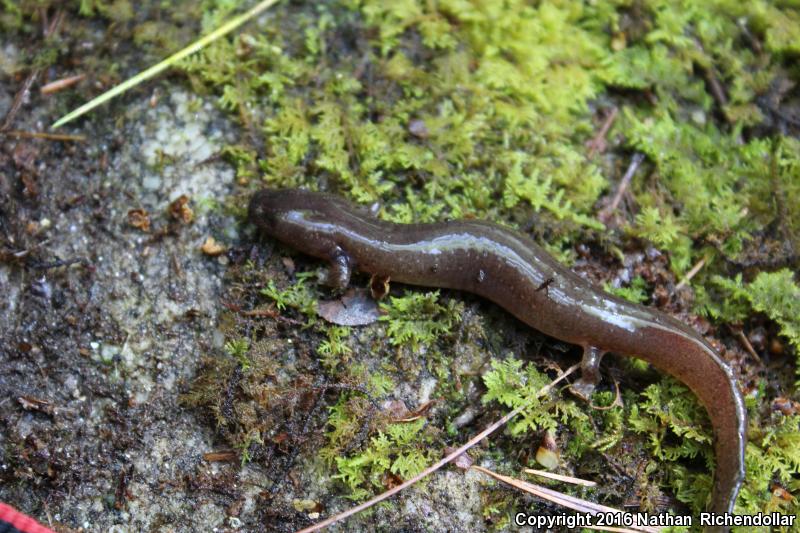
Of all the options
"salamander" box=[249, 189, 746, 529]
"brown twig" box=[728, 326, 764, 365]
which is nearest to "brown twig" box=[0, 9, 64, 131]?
"salamander" box=[249, 189, 746, 529]

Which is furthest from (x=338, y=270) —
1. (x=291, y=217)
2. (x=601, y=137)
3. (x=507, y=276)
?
(x=601, y=137)

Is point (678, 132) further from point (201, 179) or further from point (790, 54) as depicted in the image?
point (201, 179)

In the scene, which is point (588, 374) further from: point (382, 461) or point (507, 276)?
point (382, 461)

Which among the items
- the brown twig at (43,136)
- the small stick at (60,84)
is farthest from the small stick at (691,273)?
the small stick at (60,84)

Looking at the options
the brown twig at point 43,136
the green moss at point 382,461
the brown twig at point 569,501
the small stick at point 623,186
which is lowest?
the green moss at point 382,461

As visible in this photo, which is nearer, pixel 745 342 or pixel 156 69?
pixel 745 342

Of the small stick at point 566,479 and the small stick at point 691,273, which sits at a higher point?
the small stick at point 691,273

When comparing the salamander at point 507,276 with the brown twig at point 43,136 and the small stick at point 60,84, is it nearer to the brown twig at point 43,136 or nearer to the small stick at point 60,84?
the brown twig at point 43,136
